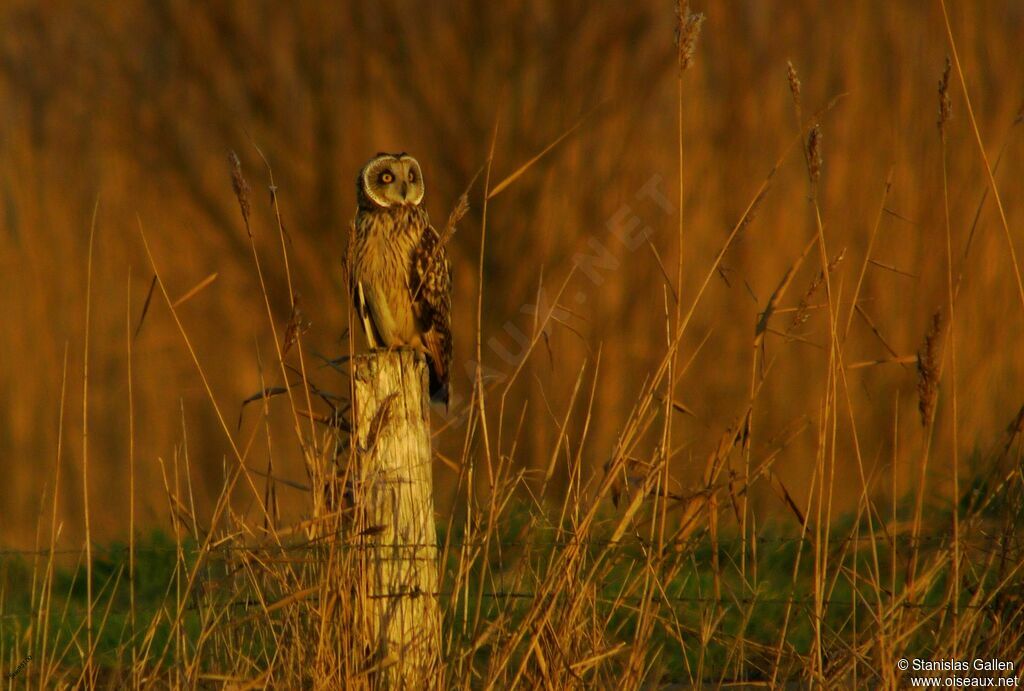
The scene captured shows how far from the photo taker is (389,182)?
13.7 ft

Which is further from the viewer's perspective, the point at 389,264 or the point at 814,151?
the point at 389,264

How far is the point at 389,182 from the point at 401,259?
244 millimetres

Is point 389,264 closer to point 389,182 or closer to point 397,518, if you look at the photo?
point 389,182

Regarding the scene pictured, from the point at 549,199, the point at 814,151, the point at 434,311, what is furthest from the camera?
the point at 549,199

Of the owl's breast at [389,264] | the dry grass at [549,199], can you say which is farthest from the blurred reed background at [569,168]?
the owl's breast at [389,264]

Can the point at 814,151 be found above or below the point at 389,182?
below

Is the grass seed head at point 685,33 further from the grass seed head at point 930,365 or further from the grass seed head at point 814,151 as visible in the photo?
the grass seed head at point 930,365

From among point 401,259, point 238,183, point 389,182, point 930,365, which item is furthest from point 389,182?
point 930,365

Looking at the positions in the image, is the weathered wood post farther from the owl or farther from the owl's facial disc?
the owl's facial disc

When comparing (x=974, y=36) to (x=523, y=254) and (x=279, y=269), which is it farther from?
(x=279, y=269)

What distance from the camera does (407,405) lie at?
9.25ft

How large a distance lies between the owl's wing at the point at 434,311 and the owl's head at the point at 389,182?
0.13m

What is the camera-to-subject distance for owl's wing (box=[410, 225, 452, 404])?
13.5ft

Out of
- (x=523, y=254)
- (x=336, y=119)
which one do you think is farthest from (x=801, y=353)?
(x=336, y=119)
